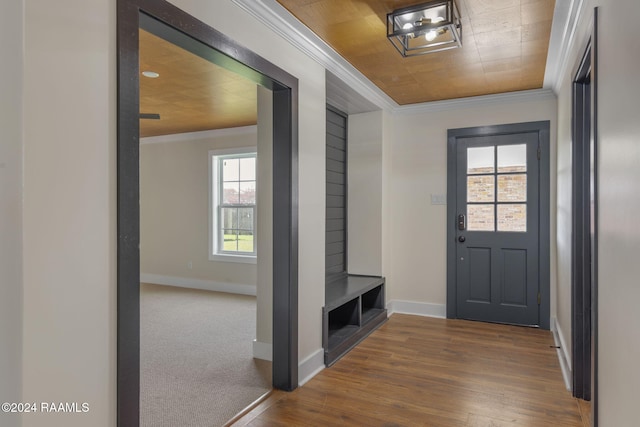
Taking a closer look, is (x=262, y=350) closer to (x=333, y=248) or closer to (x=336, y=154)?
(x=333, y=248)

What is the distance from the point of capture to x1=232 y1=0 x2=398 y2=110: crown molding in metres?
2.28

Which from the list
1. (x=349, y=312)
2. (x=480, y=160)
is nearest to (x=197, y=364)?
(x=349, y=312)

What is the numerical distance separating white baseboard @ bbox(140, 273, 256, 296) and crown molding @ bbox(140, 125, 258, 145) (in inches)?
84.6

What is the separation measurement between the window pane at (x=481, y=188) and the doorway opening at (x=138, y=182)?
7.98 feet

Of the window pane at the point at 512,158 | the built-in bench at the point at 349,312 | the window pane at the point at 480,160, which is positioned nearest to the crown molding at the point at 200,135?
the built-in bench at the point at 349,312

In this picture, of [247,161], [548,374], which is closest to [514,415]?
[548,374]

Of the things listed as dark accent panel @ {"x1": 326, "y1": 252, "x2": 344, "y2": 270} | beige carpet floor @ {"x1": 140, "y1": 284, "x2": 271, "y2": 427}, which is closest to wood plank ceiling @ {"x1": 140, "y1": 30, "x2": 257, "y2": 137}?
dark accent panel @ {"x1": 326, "y1": 252, "x2": 344, "y2": 270}

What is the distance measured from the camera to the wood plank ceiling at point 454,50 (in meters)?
2.34

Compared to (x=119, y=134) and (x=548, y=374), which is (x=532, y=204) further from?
(x=119, y=134)

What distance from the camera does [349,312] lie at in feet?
12.7

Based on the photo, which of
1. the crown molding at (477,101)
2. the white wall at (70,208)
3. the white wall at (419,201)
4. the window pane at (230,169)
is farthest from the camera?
the window pane at (230,169)

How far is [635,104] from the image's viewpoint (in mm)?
1257

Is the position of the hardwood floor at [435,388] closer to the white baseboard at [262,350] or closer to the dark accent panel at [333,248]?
the white baseboard at [262,350]

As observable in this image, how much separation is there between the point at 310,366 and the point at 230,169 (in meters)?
3.79
